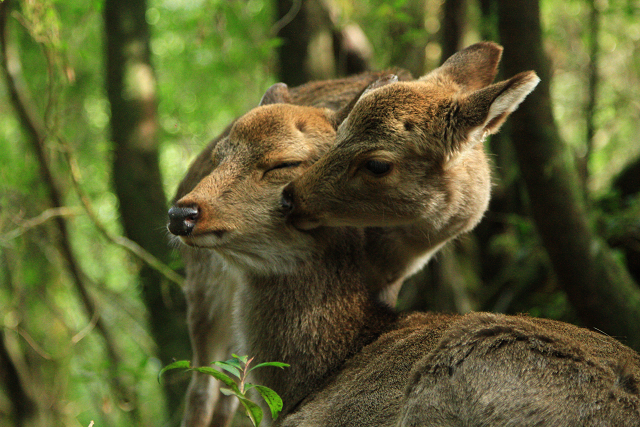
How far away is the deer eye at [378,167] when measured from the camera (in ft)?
13.4

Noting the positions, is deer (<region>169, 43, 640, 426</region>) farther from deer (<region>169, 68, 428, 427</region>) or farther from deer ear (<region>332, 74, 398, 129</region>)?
deer (<region>169, 68, 428, 427</region>)

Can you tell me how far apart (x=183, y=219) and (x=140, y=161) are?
4.19 metres

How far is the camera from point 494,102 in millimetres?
3881

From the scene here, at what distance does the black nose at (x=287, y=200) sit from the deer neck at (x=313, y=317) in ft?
1.00

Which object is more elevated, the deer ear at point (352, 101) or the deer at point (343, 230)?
the deer ear at point (352, 101)

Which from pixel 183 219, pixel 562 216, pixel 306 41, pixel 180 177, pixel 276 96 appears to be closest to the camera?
pixel 183 219

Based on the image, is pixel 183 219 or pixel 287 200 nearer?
pixel 183 219

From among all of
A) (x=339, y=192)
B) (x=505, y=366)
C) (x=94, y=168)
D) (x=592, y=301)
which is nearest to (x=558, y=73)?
(x=592, y=301)

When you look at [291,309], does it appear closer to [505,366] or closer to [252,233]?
[252,233]

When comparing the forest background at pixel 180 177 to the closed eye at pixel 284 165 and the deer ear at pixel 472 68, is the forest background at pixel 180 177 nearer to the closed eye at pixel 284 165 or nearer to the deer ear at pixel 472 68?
the deer ear at pixel 472 68

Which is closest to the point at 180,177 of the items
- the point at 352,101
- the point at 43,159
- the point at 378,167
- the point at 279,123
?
the point at 43,159

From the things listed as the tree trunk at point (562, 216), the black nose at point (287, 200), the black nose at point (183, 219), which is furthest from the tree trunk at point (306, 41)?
the black nose at point (183, 219)

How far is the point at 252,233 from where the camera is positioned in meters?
4.23

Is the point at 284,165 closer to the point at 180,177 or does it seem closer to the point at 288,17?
the point at 288,17
